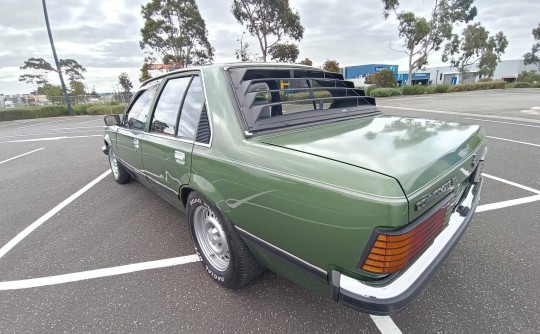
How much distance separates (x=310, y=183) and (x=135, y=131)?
2.49m

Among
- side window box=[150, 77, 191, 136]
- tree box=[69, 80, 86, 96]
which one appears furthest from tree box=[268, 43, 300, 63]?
tree box=[69, 80, 86, 96]

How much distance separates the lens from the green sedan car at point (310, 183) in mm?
1267

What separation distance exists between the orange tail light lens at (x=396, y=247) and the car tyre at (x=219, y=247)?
0.90 meters

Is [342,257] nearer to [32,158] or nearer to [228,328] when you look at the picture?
[228,328]

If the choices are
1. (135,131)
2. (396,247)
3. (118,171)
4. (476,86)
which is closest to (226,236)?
(396,247)

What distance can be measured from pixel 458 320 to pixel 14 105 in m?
32.0

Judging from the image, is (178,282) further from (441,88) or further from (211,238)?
(441,88)

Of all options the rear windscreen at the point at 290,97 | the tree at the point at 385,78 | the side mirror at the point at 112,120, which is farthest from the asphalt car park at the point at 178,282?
the tree at the point at 385,78

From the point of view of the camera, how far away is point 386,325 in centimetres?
181

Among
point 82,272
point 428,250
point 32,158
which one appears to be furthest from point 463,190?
point 32,158

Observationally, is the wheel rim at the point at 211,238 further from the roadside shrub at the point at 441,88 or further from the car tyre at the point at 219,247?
the roadside shrub at the point at 441,88

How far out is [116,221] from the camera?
3350mm

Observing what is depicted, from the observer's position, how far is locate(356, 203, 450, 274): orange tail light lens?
122cm

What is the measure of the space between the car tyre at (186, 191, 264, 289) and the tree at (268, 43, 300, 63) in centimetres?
2834
